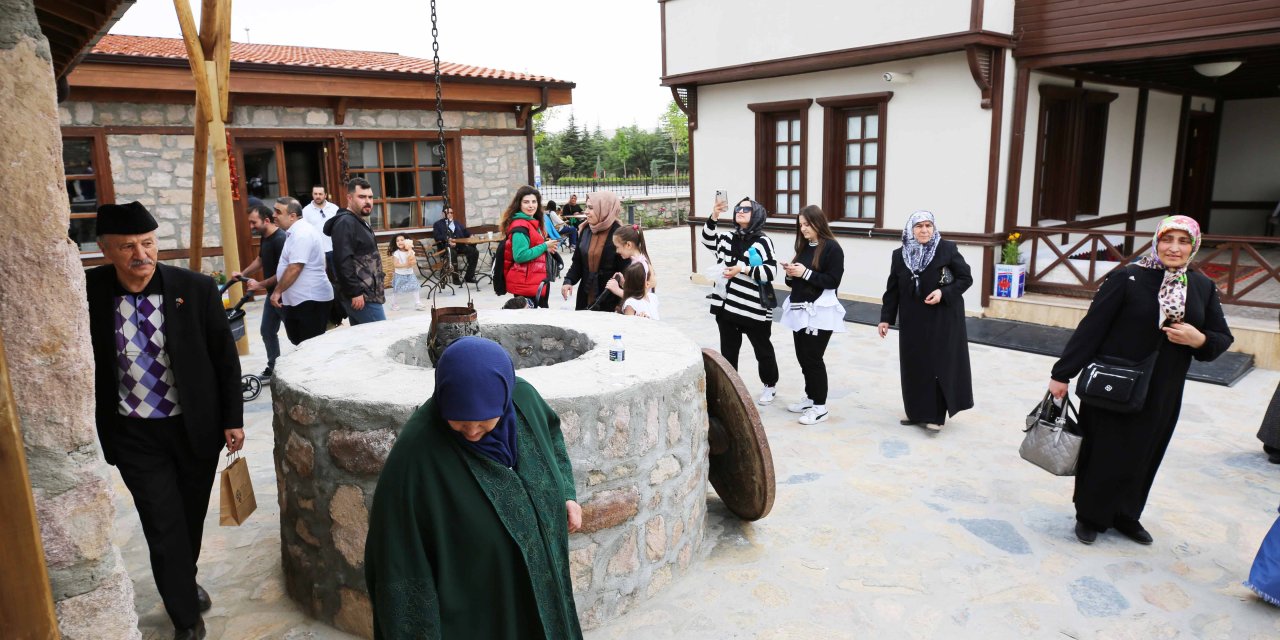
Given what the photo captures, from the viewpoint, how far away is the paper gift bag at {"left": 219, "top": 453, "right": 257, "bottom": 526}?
3.23 m

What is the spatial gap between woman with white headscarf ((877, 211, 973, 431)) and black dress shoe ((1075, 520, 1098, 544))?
160 cm

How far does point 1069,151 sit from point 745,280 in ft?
21.4

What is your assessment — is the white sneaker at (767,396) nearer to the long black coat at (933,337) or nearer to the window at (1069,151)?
Result: the long black coat at (933,337)

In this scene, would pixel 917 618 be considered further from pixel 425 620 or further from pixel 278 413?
pixel 278 413

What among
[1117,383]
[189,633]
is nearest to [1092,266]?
[1117,383]

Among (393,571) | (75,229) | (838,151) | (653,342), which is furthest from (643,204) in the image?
(393,571)

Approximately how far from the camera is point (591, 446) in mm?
3182

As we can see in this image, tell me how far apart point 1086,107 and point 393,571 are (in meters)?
10.9

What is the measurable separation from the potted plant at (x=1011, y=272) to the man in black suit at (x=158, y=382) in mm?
8200

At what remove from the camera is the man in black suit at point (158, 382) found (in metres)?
2.98

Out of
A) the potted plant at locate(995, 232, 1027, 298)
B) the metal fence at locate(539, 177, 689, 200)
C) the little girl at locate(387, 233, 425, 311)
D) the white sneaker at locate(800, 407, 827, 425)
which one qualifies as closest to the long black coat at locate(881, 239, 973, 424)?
the white sneaker at locate(800, 407, 827, 425)

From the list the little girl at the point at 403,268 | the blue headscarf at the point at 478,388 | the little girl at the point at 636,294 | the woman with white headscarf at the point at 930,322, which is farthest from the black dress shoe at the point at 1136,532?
the little girl at the point at 403,268

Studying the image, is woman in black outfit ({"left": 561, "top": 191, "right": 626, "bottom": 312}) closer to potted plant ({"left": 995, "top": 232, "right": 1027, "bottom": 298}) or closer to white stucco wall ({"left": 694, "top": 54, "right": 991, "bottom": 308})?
white stucco wall ({"left": 694, "top": 54, "right": 991, "bottom": 308})

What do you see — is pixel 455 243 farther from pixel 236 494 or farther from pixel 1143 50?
pixel 236 494
